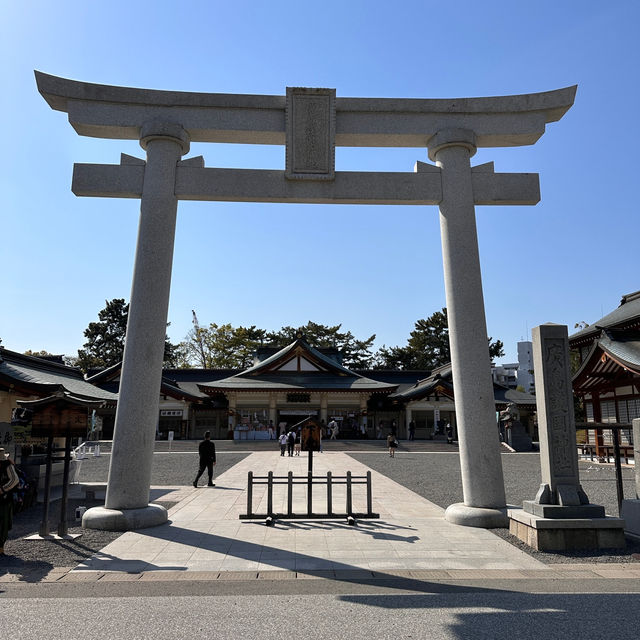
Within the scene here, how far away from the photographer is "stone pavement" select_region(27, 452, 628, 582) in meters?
5.71

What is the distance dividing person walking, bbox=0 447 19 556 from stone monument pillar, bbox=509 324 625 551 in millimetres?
7155

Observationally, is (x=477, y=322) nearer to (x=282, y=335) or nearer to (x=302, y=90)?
(x=302, y=90)

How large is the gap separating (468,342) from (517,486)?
7.01 m

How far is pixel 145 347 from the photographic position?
8125mm

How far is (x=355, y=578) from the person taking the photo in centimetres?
556

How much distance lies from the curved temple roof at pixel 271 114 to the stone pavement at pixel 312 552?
694 centimetres

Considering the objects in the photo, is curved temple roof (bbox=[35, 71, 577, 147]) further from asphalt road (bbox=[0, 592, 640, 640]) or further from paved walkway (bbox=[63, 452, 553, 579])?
asphalt road (bbox=[0, 592, 640, 640])

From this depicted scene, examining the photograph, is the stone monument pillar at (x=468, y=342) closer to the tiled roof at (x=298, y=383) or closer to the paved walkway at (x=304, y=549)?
the paved walkway at (x=304, y=549)

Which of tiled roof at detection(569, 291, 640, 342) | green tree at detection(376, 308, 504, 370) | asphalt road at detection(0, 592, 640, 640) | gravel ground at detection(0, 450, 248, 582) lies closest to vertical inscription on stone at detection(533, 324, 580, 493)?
asphalt road at detection(0, 592, 640, 640)

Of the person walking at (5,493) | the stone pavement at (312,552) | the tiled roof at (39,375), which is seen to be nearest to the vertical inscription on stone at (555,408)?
the stone pavement at (312,552)

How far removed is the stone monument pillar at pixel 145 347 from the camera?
307 inches

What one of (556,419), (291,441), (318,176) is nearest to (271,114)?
(318,176)

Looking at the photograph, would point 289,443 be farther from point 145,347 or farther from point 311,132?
point 311,132

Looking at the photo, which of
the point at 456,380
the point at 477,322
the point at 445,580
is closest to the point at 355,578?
the point at 445,580
